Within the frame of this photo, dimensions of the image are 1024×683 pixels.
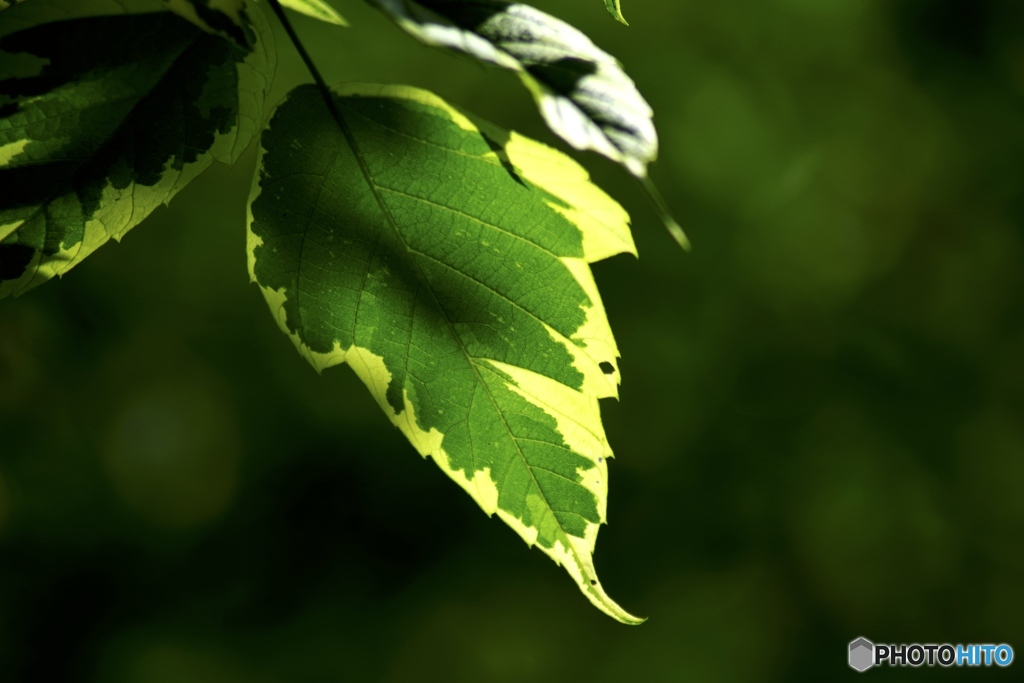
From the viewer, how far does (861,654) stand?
273cm

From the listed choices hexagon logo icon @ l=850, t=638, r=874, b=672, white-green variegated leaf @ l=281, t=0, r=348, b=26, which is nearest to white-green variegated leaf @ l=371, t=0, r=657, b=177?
white-green variegated leaf @ l=281, t=0, r=348, b=26

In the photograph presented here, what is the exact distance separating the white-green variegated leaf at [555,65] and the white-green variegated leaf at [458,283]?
103mm

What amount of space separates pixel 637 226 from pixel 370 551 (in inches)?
54.2

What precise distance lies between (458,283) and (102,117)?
0.18 metres

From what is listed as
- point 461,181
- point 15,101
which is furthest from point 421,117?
point 15,101

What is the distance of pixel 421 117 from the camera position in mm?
413

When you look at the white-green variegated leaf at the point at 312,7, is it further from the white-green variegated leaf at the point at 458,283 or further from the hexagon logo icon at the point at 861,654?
the hexagon logo icon at the point at 861,654

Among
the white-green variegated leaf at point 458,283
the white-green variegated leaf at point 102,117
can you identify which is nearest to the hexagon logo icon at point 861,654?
the white-green variegated leaf at point 458,283

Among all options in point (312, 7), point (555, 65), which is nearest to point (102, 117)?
point (312, 7)

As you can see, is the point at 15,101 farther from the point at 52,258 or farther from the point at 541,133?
the point at 541,133

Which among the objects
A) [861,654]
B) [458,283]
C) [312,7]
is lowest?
[861,654]

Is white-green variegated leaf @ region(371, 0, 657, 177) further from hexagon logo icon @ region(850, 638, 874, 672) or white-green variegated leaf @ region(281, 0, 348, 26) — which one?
hexagon logo icon @ region(850, 638, 874, 672)

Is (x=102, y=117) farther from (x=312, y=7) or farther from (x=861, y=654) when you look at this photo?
(x=861, y=654)

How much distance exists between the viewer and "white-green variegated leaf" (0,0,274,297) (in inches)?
14.8
